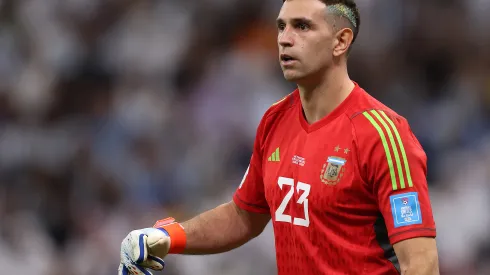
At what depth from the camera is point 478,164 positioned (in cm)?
656

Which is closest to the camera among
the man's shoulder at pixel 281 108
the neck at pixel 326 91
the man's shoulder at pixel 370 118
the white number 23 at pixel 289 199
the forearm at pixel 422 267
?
the forearm at pixel 422 267

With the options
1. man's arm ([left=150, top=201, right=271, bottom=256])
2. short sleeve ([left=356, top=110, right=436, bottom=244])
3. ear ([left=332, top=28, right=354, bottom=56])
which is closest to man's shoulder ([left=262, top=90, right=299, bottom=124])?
ear ([left=332, top=28, right=354, bottom=56])

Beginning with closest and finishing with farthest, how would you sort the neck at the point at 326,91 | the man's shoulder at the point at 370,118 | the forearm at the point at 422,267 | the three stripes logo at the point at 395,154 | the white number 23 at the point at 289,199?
1. the forearm at the point at 422,267
2. the three stripes logo at the point at 395,154
3. the man's shoulder at the point at 370,118
4. the white number 23 at the point at 289,199
5. the neck at the point at 326,91

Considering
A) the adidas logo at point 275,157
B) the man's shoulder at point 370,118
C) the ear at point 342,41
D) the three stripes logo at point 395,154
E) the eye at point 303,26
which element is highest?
the eye at point 303,26

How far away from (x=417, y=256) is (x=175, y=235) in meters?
1.18

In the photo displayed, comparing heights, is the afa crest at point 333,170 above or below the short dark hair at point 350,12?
below

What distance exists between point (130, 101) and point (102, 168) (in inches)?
24.4

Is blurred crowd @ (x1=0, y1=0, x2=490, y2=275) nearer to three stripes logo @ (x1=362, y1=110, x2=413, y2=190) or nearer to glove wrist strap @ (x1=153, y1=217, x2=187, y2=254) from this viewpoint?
glove wrist strap @ (x1=153, y1=217, x2=187, y2=254)

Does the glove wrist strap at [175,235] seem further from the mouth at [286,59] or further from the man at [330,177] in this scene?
the mouth at [286,59]

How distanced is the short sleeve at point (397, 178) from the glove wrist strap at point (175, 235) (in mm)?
980

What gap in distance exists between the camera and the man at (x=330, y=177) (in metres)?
3.35

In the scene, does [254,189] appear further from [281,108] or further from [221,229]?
[281,108]

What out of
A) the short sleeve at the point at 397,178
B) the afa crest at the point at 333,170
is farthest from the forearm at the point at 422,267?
the afa crest at the point at 333,170

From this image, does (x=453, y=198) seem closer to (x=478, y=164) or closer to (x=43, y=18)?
(x=478, y=164)
